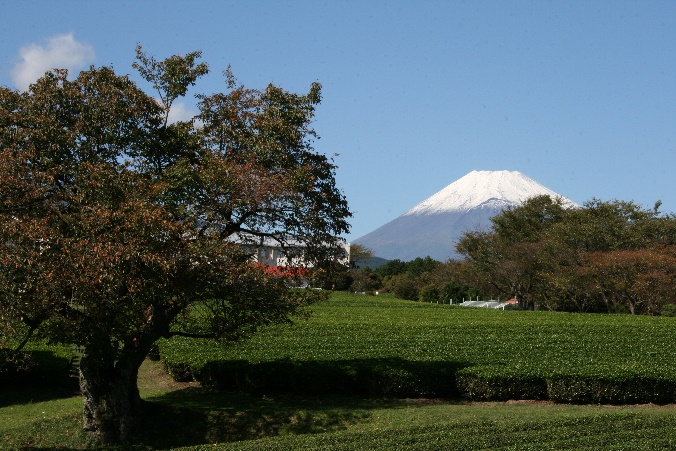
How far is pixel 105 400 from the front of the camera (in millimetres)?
15625

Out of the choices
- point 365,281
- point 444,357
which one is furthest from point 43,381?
point 365,281

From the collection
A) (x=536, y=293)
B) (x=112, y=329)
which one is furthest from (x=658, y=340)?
(x=536, y=293)

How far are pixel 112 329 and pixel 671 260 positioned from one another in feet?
126

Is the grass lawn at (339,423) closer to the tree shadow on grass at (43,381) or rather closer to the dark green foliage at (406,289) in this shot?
the tree shadow on grass at (43,381)

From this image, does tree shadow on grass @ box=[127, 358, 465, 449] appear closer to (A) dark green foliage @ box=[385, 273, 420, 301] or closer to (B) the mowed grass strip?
(B) the mowed grass strip

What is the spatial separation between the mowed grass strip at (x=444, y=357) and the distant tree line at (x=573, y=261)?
11.5 m

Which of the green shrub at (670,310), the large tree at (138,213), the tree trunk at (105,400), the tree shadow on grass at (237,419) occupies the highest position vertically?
the large tree at (138,213)

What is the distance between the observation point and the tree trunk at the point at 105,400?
15422 millimetres

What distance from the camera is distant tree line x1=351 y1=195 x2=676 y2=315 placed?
4438 centimetres

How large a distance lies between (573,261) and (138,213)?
145 feet

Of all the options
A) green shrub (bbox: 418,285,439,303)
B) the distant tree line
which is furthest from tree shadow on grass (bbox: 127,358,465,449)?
green shrub (bbox: 418,285,439,303)

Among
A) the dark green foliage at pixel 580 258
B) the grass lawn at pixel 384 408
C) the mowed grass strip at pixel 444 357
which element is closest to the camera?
the grass lawn at pixel 384 408

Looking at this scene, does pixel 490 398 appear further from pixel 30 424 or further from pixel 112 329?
pixel 30 424

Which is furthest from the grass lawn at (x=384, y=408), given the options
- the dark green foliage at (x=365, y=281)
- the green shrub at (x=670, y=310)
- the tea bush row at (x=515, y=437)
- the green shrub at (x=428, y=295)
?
the dark green foliage at (x=365, y=281)
